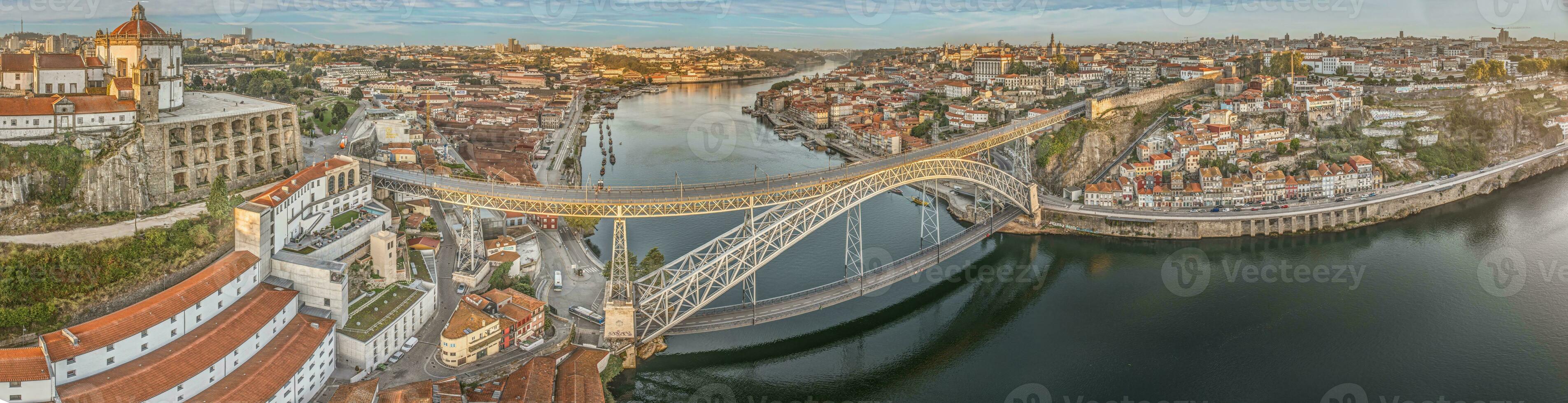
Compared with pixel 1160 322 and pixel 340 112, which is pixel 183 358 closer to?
pixel 1160 322

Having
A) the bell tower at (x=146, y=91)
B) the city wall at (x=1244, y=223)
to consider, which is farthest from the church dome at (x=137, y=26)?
the city wall at (x=1244, y=223)

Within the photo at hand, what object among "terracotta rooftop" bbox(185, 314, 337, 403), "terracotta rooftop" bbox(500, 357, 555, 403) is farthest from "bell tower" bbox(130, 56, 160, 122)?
"terracotta rooftop" bbox(500, 357, 555, 403)

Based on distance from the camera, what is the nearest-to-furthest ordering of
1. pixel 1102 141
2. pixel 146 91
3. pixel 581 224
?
pixel 146 91
pixel 581 224
pixel 1102 141

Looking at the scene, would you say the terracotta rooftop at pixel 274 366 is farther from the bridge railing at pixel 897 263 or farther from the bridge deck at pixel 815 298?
the bridge railing at pixel 897 263

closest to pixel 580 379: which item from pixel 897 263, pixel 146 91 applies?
pixel 897 263

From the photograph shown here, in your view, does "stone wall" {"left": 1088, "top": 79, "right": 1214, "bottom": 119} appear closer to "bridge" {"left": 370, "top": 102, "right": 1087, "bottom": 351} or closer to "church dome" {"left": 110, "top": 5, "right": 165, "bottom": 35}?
"bridge" {"left": 370, "top": 102, "right": 1087, "bottom": 351}
